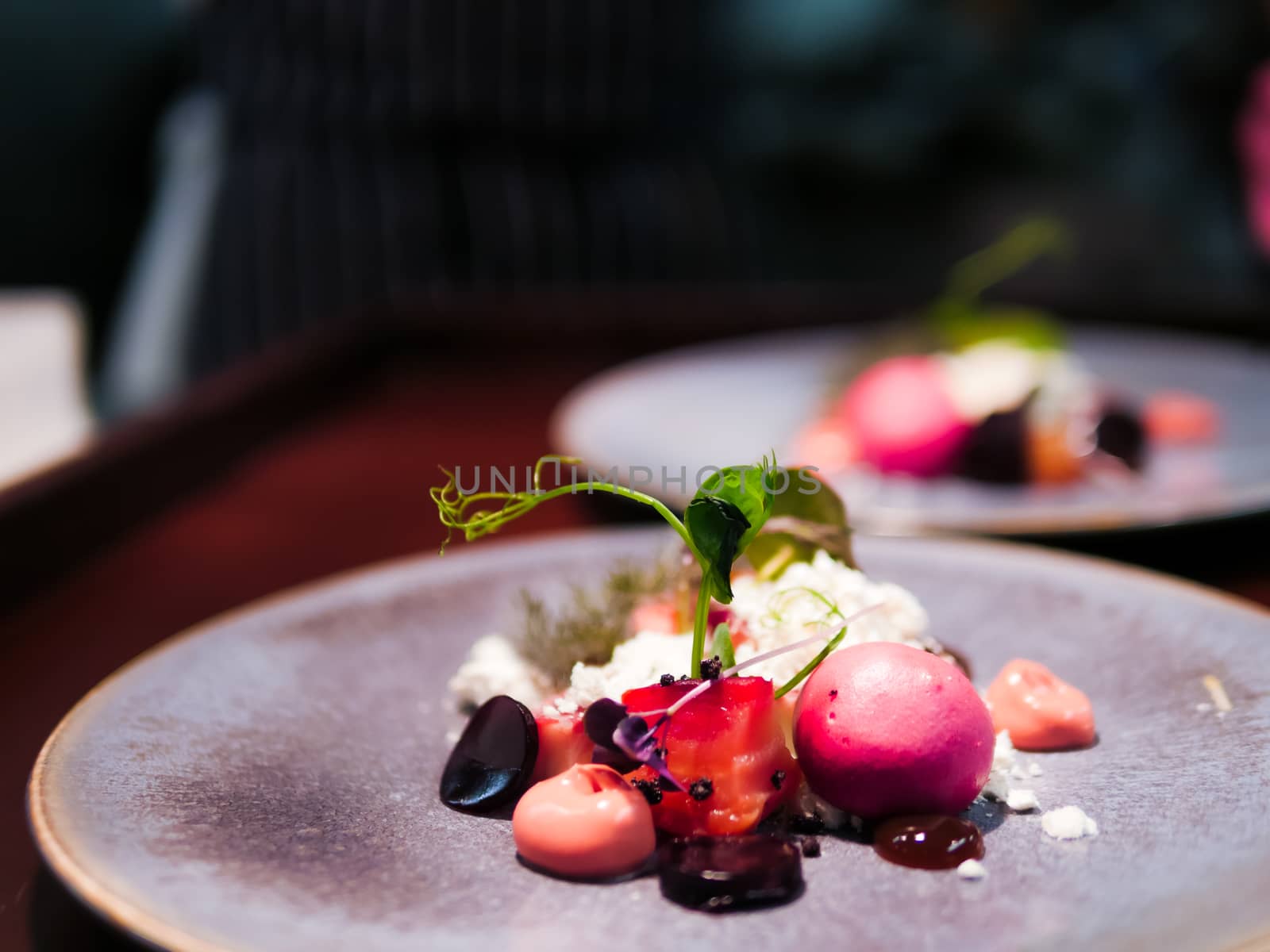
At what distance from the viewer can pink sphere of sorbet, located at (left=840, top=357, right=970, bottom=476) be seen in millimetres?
1965

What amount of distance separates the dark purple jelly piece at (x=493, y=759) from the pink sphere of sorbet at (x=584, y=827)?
0.05 m

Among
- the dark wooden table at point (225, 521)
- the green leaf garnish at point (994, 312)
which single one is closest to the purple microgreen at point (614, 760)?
the dark wooden table at point (225, 521)

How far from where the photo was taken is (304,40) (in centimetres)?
433

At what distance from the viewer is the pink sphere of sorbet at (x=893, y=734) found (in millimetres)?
902

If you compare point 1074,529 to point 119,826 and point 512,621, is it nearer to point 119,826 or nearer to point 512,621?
point 512,621

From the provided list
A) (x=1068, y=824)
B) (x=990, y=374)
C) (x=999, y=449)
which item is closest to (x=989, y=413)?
(x=999, y=449)

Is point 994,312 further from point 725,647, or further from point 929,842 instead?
point 929,842

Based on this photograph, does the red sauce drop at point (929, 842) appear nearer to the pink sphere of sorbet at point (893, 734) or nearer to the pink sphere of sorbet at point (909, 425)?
the pink sphere of sorbet at point (893, 734)

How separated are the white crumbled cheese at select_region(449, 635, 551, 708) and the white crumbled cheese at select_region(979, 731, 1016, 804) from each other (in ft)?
1.20

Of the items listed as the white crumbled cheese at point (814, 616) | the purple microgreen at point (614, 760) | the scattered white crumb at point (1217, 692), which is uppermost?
the white crumbled cheese at point (814, 616)

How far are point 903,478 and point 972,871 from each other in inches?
48.1

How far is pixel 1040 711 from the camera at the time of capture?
101 centimetres

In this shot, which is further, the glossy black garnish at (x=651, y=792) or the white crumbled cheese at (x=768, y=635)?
the white crumbled cheese at (x=768, y=635)

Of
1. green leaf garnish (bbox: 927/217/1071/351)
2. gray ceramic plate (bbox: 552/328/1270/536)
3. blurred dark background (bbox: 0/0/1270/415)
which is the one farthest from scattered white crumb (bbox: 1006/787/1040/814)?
blurred dark background (bbox: 0/0/1270/415)
